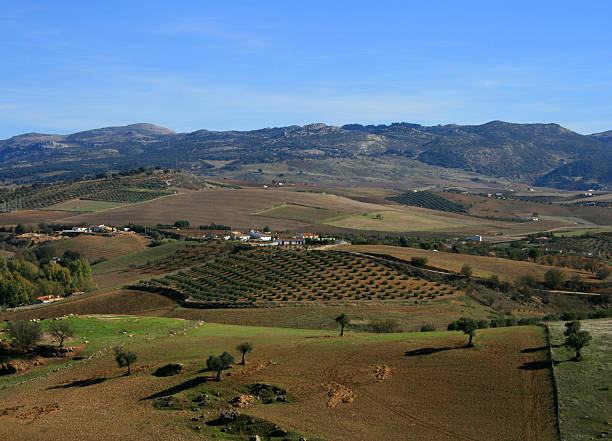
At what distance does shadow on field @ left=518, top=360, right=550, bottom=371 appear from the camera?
118 feet

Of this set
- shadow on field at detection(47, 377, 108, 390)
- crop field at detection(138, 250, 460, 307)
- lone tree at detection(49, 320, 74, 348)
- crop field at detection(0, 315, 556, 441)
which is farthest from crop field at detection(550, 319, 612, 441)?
lone tree at detection(49, 320, 74, 348)

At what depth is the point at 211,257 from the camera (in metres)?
113

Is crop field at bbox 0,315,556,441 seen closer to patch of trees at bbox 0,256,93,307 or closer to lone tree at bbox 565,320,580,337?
lone tree at bbox 565,320,580,337

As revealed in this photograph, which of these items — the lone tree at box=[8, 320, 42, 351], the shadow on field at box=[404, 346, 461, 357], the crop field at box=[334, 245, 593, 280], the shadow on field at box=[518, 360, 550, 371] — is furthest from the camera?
the crop field at box=[334, 245, 593, 280]

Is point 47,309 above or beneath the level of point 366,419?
beneath

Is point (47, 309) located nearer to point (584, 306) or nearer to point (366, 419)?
point (366, 419)

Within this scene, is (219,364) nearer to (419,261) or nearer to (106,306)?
(106,306)

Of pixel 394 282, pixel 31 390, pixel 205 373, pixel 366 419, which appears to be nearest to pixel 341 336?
pixel 205 373

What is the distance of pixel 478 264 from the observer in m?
93.9

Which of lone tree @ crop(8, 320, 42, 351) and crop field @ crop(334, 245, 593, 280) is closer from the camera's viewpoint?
lone tree @ crop(8, 320, 42, 351)

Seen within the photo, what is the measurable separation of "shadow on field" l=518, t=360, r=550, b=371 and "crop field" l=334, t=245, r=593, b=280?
157 feet

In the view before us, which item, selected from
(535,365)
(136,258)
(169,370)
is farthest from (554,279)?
(136,258)

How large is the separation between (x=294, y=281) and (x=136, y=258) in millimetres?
Result: 61451

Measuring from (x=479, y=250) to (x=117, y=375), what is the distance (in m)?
93.5
